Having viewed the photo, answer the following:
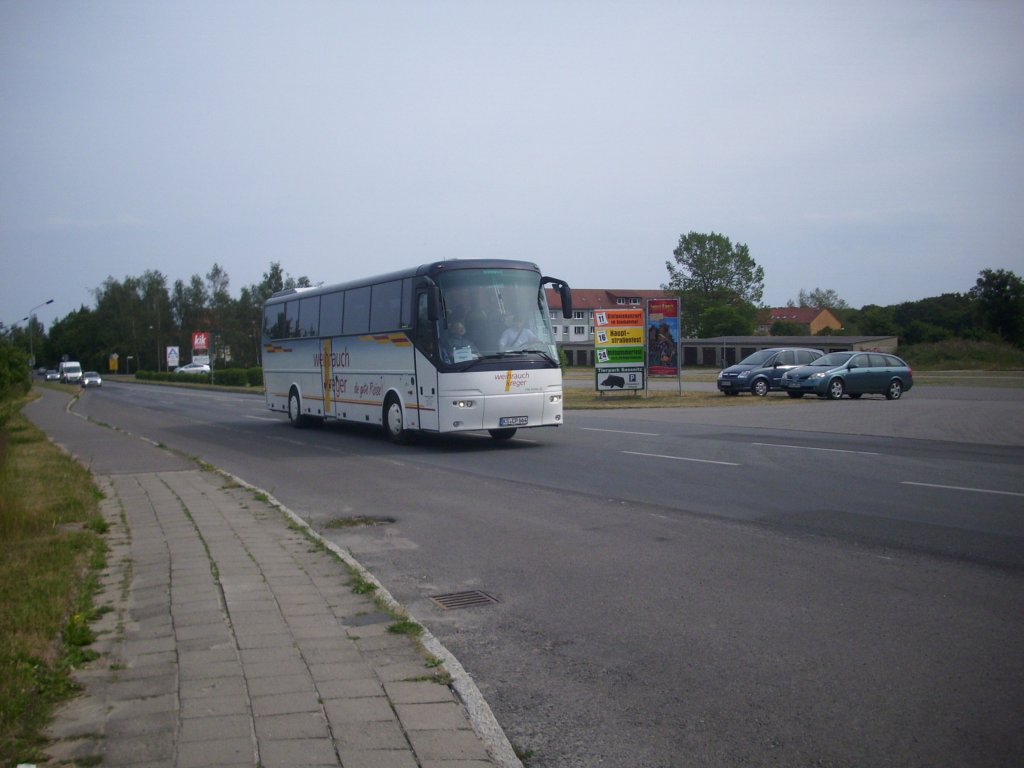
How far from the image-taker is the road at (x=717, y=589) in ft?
14.0

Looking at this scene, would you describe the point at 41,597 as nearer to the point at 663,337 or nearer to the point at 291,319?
the point at 291,319

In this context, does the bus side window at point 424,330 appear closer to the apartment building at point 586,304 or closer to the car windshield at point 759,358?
the car windshield at point 759,358

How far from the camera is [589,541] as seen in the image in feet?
28.3

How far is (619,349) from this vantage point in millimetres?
33250

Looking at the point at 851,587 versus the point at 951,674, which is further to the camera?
the point at 851,587

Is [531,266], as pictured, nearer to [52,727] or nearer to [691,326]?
[52,727]

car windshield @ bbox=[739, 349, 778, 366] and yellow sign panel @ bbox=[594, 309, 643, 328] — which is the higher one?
yellow sign panel @ bbox=[594, 309, 643, 328]

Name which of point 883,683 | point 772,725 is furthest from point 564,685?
point 883,683

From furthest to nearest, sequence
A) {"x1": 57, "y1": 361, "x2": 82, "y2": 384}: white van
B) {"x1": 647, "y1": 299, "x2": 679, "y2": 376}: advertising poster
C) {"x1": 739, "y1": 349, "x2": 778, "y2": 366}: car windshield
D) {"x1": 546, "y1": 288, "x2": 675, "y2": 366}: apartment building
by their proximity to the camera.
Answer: {"x1": 546, "y1": 288, "x2": 675, "y2": 366}: apartment building, {"x1": 57, "y1": 361, "x2": 82, "y2": 384}: white van, {"x1": 739, "y1": 349, "x2": 778, "y2": 366}: car windshield, {"x1": 647, "y1": 299, "x2": 679, "y2": 376}: advertising poster

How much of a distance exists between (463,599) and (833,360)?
2826 centimetres

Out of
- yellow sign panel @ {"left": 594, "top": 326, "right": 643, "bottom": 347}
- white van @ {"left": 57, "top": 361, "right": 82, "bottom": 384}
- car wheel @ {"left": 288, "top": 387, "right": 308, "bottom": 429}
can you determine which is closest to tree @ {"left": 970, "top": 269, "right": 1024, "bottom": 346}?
yellow sign panel @ {"left": 594, "top": 326, "right": 643, "bottom": 347}

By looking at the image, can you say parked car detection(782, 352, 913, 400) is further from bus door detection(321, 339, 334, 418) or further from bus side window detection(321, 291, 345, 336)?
bus side window detection(321, 291, 345, 336)

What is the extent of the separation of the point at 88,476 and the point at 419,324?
6479 mm

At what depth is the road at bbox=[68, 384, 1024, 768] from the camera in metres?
4.28
